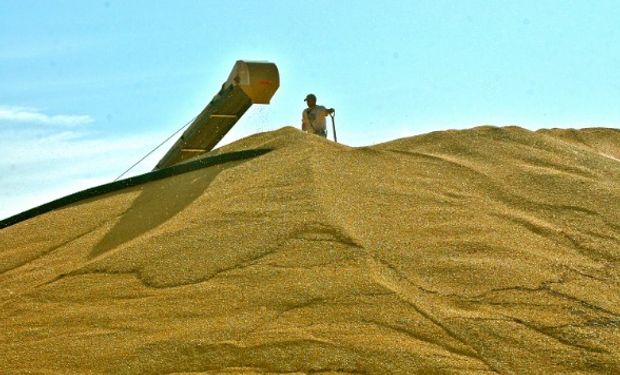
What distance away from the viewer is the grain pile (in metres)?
5.68

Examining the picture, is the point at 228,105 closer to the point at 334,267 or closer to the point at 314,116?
the point at 314,116

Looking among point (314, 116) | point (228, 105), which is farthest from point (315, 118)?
point (228, 105)

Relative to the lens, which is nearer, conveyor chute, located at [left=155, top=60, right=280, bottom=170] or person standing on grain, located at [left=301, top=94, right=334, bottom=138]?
conveyor chute, located at [left=155, top=60, right=280, bottom=170]

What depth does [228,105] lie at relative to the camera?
37.1 feet

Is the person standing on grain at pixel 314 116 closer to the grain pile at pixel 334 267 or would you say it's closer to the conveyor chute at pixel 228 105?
the conveyor chute at pixel 228 105

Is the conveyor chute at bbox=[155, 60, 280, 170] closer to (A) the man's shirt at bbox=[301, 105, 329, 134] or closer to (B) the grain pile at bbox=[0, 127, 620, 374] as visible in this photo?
(A) the man's shirt at bbox=[301, 105, 329, 134]

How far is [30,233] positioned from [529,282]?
15.7 feet

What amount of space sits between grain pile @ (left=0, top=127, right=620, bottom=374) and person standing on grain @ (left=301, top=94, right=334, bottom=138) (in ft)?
4.55

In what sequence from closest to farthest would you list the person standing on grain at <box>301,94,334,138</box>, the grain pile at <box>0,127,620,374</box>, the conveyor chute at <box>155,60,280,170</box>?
the grain pile at <box>0,127,620,374</box>
the conveyor chute at <box>155,60,280,170</box>
the person standing on grain at <box>301,94,334,138</box>

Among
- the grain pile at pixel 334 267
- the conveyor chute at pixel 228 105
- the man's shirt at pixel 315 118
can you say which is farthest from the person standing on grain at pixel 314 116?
the grain pile at pixel 334 267

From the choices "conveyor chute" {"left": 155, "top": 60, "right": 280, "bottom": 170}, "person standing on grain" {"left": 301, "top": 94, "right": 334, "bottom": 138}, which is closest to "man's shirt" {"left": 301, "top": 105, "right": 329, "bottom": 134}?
"person standing on grain" {"left": 301, "top": 94, "right": 334, "bottom": 138}

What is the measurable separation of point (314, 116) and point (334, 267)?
4.63 m

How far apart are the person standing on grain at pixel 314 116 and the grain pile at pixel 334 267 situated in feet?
4.55

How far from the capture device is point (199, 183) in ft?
29.3
